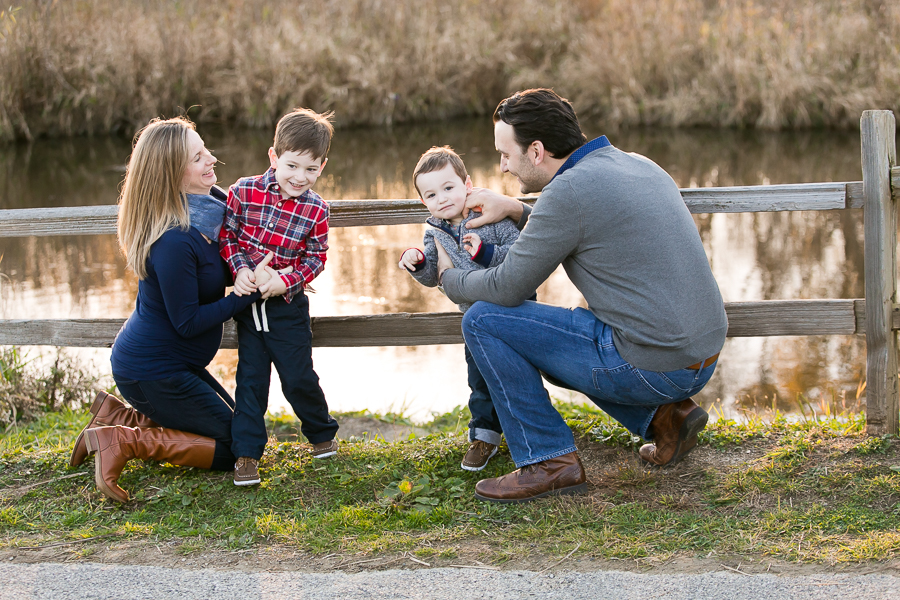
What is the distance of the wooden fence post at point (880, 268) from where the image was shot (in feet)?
11.1

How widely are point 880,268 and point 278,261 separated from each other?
91.7 inches

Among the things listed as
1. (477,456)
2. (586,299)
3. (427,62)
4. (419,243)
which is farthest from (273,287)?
(427,62)

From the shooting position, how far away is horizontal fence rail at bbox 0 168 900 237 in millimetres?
3488

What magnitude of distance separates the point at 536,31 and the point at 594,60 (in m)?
1.78

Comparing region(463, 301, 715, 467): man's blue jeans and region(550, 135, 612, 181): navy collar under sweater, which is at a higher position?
region(550, 135, 612, 181): navy collar under sweater

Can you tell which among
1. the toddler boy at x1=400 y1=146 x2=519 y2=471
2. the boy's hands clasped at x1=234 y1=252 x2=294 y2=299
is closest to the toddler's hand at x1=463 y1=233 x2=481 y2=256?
the toddler boy at x1=400 y1=146 x2=519 y2=471

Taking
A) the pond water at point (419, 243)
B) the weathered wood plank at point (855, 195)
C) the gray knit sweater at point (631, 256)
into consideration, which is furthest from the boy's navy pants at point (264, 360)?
the weathered wood plank at point (855, 195)

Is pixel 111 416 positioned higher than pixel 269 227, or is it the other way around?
pixel 269 227

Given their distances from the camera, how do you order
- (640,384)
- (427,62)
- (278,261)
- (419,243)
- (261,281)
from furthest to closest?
(427,62), (419,243), (278,261), (261,281), (640,384)

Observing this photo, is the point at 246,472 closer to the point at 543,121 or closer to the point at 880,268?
the point at 543,121

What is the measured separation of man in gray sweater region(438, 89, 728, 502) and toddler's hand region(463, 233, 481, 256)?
3.7 inches

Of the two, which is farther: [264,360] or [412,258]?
[264,360]

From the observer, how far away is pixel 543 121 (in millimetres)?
2984

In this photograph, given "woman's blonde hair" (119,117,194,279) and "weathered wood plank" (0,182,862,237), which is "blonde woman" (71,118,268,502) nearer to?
"woman's blonde hair" (119,117,194,279)
